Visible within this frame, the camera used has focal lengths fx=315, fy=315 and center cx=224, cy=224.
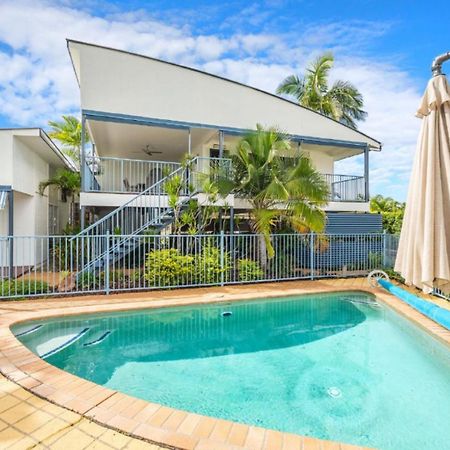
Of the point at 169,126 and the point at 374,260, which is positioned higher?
the point at 169,126

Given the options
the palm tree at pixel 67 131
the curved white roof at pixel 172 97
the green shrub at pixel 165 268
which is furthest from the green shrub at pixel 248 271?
the palm tree at pixel 67 131

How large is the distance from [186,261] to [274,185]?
3.73m

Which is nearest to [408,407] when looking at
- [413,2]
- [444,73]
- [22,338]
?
[444,73]

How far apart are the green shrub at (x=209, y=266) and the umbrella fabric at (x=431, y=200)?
727 cm

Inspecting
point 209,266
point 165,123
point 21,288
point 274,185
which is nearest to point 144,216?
point 165,123

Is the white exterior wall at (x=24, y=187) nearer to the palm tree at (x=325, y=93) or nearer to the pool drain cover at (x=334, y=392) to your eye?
the pool drain cover at (x=334, y=392)

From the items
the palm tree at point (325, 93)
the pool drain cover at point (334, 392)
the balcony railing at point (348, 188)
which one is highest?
the palm tree at point (325, 93)

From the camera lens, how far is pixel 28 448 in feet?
9.33

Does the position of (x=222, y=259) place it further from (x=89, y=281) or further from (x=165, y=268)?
(x=89, y=281)

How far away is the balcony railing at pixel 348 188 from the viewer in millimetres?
15766

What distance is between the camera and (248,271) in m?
10.9

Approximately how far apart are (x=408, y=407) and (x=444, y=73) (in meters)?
4.15

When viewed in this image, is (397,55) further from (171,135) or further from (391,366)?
(391,366)

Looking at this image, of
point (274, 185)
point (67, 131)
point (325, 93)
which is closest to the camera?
point (274, 185)
